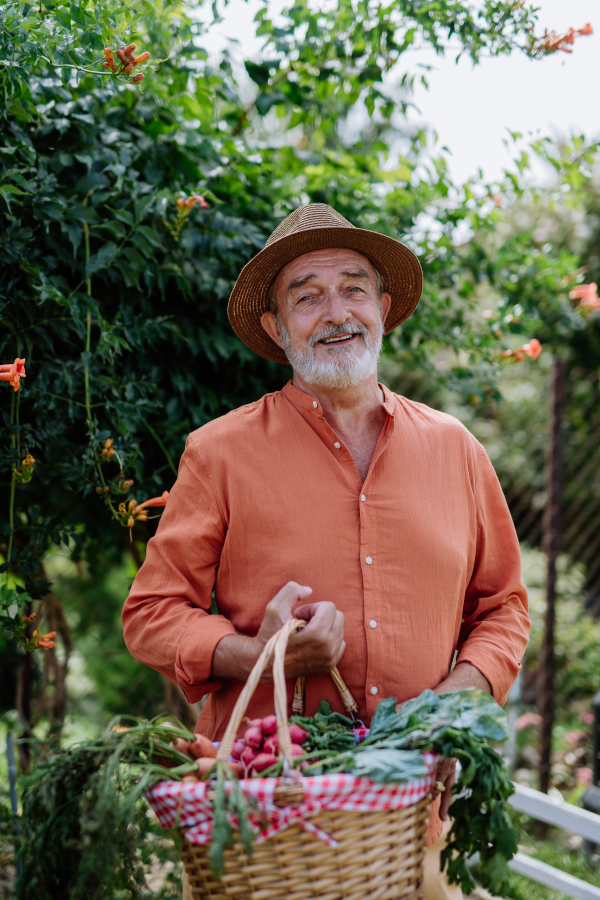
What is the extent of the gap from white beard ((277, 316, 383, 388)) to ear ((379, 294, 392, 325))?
0.97 ft

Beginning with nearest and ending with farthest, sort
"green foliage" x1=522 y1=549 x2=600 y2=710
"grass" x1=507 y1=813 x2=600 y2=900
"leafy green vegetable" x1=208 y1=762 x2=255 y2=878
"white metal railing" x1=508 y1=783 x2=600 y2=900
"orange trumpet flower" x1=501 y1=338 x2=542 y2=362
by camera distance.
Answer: "leafy green vegetable" x1=208 y1=762 x2=255 y2=878
"orange trumpet flower" x1=501 y1=338 x2=542 y2=362
"white metal railing" x1=508 y1=783 x2=600 y2=900
"grass" x1=507 y1=813 x2=600 y2=900
"green foliage" x1=522 y1=549 x2=600 y2=710

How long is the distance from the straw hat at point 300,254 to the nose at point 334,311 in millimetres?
170

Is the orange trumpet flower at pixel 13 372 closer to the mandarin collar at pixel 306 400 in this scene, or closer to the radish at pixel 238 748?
the mandarin collar at pixel 306 400

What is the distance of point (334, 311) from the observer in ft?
6.61

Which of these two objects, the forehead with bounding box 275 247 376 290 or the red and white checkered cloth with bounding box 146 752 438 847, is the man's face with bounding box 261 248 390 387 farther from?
the red and white checkered cloth with bounding box 146 752 438 847

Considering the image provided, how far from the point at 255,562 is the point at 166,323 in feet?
2.95

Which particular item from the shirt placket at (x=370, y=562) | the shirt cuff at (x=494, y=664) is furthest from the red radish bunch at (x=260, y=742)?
the shirt cuff at (x=494, y=664)

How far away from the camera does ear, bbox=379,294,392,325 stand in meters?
2.30

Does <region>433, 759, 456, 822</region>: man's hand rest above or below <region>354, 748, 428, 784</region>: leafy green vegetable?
below

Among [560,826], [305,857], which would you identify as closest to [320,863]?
[305,857]

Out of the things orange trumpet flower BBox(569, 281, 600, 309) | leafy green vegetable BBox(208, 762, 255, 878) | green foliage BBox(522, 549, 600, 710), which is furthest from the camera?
green foliage BBox(522, 549, 600, 710)

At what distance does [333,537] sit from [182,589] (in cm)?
43

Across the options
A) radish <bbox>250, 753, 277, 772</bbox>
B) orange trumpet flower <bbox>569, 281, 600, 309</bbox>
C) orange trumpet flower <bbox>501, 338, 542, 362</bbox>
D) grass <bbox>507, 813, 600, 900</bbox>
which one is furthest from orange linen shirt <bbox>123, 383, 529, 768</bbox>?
grass <bbox>507, 813, 600, 900</bbox>

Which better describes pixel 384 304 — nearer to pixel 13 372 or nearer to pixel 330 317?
pixel 330 317
